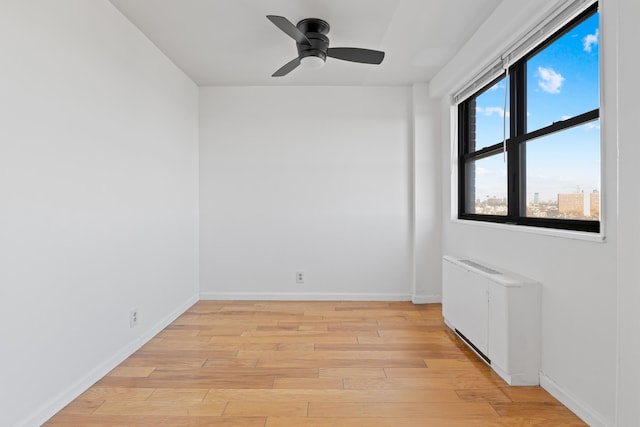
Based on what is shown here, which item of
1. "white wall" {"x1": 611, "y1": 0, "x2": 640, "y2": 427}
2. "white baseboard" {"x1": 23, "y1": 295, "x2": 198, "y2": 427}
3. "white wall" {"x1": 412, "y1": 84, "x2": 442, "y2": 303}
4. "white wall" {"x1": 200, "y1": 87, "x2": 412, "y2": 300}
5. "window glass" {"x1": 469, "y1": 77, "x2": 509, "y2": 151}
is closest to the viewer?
"white wall" {"x1": 611, "y1": 0, "x2": 640, "y2": 427}

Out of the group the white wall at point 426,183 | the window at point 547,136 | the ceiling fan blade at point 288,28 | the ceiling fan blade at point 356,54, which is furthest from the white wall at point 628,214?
the white wall at point 426,183

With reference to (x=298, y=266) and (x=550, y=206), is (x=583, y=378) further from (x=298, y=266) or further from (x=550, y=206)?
(x=298, y=266)

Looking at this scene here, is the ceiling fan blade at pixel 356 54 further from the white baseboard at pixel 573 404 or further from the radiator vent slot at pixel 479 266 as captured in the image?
the white baseboard at pixel 573 404

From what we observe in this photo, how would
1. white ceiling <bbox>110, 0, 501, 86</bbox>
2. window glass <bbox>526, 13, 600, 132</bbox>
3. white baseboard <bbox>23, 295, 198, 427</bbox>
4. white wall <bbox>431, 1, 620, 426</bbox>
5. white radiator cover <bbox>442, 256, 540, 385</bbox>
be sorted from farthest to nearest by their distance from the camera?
white ceiling <bbox>110, 0, 501, 86</bbox>
white radiator cover <bbox>442, 256, 540, 385</bbox>
window glass <bbox>526, 13, 600, 132</bbox>
white baseboard <bbox>23, 295, 198, 427</bbox>
white wall <bbox>431, 1, 620, 426</bbox>

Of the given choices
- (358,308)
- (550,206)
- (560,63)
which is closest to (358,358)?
(358,308)

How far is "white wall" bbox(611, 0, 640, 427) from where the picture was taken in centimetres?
135

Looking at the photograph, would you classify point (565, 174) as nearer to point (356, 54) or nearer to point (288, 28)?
point (356, 54)

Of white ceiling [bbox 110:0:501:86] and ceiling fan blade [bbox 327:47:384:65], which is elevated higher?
white ceiling [bbox 110:0:501:86]

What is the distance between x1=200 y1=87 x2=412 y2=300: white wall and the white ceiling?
39 cm

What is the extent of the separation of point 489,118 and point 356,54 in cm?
128

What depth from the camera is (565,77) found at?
2062 millimetres

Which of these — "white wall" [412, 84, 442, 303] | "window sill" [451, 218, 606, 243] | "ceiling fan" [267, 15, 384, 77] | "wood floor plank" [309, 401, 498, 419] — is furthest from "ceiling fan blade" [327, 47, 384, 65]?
"wood floor plank" [309, 401, 498, 419]

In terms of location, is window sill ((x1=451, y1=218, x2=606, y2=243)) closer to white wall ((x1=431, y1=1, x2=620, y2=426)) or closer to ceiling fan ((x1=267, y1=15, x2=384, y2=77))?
white wall ((x1=431, y1=1, x2=620, y2=426))

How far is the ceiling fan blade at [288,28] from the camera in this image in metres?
2.11
